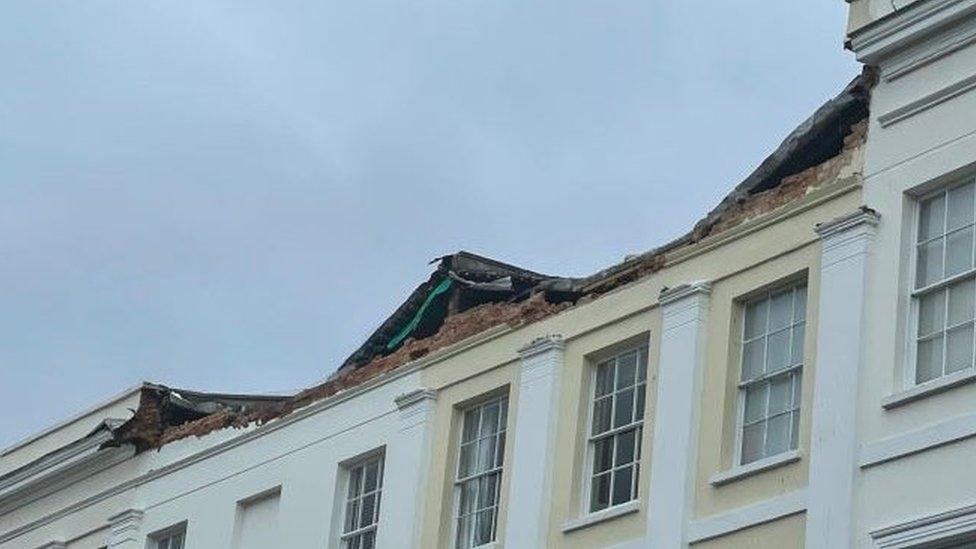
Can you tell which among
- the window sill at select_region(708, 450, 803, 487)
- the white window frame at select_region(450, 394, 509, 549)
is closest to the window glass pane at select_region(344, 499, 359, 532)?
the white window frame at select_region(450, 394, 509, 549)

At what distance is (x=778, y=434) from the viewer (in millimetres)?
24109

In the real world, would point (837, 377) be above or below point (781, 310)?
below

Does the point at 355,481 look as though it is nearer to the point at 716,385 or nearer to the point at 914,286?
the point at 716,385

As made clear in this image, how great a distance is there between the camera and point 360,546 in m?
29.9

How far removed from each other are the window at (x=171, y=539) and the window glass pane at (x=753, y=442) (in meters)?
11.0

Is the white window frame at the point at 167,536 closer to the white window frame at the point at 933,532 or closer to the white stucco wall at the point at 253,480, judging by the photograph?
the white stucco wall at the point at 253,480

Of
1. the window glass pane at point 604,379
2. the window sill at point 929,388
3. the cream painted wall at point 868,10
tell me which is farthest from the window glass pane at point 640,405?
the cream painted wall at point 868,10

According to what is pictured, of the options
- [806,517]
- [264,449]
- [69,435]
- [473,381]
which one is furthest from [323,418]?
[806,517]

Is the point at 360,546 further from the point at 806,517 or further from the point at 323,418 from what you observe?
the point at 806,517

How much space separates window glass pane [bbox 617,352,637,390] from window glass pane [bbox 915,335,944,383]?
445cm

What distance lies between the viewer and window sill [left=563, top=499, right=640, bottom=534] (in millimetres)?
25438

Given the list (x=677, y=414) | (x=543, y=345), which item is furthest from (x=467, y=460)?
(x=677, y=414)

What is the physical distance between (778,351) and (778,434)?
906 mm

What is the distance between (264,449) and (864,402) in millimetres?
11340
